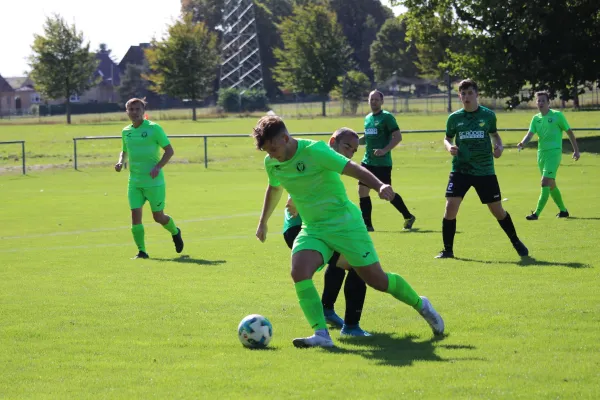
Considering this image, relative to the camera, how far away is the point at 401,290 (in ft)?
24.3

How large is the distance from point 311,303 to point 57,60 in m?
81.0

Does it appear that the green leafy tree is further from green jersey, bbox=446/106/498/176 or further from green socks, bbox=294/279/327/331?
green socks, bbox=294/279/327/331

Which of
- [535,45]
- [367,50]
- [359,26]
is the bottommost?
[535,45]

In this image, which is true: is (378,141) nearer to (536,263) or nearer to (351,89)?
(536,263)

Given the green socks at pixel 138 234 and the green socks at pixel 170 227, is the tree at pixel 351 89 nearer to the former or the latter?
the green socks at pixel 170 227

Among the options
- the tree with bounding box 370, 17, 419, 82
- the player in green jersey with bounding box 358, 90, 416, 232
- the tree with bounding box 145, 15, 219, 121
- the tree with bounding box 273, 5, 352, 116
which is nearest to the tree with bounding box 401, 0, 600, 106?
the player in green jersey with bounding box 358, 90, 416, 232

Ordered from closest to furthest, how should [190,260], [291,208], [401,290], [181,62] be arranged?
1. [401,290]
2. [291,208]
3. [190,260]
4. [181,62]

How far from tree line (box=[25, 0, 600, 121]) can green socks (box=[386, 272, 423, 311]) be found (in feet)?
108

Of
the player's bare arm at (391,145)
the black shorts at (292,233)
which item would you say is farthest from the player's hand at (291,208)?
the player's bare arm at (391,145)

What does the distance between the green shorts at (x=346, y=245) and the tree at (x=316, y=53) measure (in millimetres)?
76392

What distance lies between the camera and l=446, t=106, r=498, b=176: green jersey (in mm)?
11969

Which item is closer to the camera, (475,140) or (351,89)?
(475,140)

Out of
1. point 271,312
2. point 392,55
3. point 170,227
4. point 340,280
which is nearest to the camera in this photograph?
point 340,280

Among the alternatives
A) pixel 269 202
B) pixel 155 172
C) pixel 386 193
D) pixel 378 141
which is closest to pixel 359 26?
pixel 378 141
